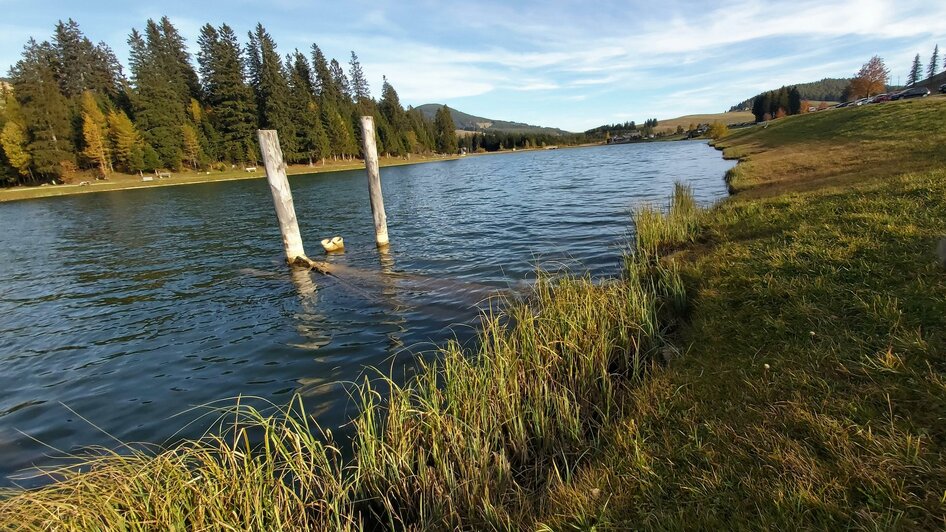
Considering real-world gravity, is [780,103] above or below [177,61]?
below

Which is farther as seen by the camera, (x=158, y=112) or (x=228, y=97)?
(x=228, y=97)

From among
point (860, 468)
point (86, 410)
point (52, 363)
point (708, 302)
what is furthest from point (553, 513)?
point (52, 363)

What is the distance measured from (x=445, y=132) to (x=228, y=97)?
6841 cm

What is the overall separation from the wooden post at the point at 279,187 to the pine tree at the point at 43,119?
2793 inches

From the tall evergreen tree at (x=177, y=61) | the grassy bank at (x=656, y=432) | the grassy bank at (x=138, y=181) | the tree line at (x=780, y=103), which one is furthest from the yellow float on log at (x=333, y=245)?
the tree line at (x=780, y=103)

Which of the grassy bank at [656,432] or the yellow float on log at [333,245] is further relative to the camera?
the yellow float on log at [333,245]

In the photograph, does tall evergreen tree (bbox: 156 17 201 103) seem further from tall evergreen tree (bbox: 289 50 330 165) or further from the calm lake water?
the calm lake water

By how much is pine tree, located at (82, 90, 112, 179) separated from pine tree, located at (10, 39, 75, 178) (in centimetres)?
225

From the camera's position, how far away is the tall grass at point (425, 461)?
295 centimetres

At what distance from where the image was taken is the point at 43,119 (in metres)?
60.3

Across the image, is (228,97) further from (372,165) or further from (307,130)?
(372,165)

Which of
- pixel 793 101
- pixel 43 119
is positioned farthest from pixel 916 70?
pixel 43 119

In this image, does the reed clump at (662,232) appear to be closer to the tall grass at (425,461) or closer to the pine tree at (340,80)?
the tall grass at (425,461)

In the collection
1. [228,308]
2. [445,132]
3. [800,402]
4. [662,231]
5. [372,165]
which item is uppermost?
[445,132]
